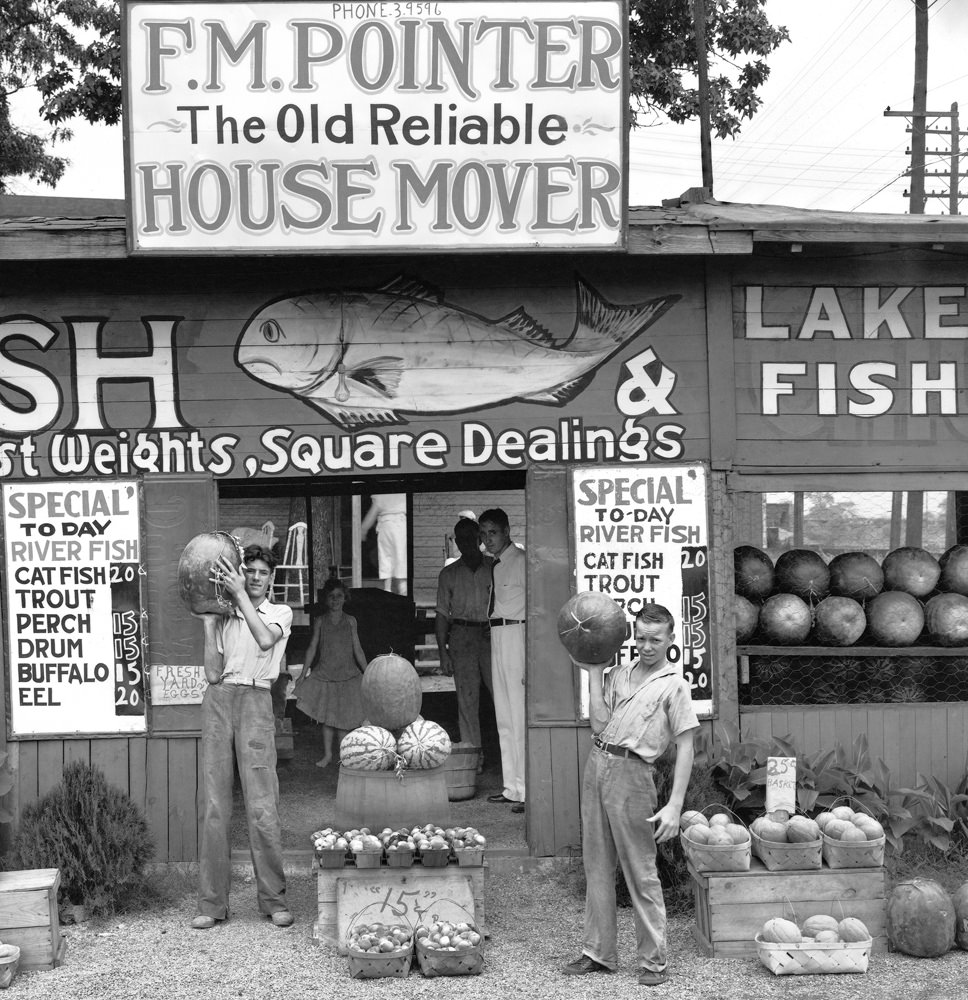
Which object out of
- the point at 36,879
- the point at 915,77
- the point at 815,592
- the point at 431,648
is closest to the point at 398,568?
the point at 431,648

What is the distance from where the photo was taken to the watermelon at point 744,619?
814 centimetres

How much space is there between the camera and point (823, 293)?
797cm

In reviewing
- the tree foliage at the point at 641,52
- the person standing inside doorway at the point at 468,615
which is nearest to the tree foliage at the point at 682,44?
the tree foliage at the point at 641,52

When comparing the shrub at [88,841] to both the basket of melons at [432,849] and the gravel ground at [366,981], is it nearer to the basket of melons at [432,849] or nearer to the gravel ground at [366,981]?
the gravel ground at [366,981]

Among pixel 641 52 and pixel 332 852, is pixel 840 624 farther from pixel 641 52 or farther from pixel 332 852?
pixel 641 52

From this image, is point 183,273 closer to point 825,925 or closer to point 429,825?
point 429,825

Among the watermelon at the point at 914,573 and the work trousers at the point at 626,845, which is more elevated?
the watermelon at the point at 914,573

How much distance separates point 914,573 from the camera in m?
8.31

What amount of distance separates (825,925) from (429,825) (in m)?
2.08

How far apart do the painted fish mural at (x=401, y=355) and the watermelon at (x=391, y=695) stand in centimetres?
151

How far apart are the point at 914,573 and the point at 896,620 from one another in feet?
1.18

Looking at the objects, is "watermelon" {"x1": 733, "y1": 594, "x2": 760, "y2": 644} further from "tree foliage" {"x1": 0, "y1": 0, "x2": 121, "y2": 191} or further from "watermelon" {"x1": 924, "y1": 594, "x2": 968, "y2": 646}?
"tree foliage" {"x1": 0, "y1": 0, "x2": 121, "y2": 191}

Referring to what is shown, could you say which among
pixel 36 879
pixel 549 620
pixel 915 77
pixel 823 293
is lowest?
pixel 36 879

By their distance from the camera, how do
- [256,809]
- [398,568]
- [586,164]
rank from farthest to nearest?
[398,568] → [586,164] → [256,809]
